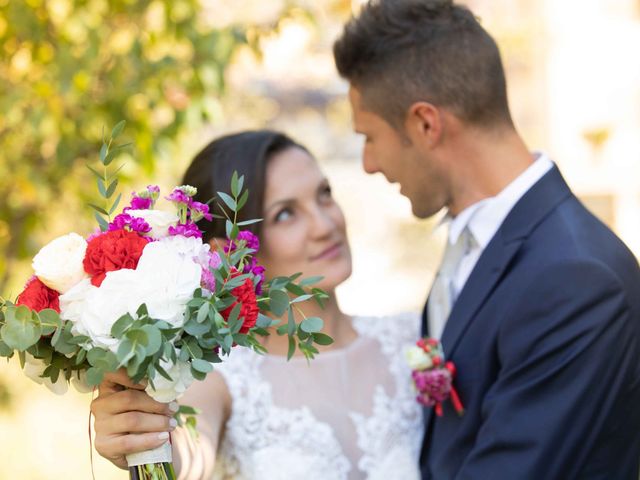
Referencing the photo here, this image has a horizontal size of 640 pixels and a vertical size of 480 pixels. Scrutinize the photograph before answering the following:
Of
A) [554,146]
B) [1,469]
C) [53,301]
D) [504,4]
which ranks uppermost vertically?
[53,301]

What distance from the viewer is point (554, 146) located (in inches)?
351

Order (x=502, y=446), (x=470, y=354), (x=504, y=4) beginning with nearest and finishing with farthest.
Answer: (x=502, y=446) < (x=470, y=354) < (x=504, y=4)

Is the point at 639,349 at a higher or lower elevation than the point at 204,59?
lower

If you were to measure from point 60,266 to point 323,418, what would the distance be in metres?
1.37

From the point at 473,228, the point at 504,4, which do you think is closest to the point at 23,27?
the point at 473,228

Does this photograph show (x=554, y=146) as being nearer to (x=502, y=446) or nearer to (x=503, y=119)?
(x=503, y=119)

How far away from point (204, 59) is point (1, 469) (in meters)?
4.41

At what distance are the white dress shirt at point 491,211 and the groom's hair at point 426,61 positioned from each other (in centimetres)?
21

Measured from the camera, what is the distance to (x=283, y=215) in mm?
3166

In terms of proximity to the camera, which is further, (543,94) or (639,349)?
(543,94)

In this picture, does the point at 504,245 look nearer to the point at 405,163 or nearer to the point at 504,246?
the point at 504,246

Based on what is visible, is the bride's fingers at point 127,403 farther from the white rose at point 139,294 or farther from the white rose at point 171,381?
the white rose at point 139,294

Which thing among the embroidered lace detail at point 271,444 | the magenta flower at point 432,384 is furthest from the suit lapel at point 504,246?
the embroidered lace detail at point 271,444

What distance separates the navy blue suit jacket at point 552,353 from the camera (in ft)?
8.36
